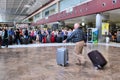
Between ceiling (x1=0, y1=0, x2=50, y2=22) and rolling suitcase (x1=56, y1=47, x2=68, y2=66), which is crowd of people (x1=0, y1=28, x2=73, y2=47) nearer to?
rolling suitcase (x1=56, y1=47, x2=68, y2=66)

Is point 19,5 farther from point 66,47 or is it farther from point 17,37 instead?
point 66,47

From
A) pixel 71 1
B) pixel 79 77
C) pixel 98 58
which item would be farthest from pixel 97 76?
pixel 71 1

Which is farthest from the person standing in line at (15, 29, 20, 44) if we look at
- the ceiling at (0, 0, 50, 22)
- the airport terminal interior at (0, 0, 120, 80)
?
the ceiling at (0, 0, 50, 22)

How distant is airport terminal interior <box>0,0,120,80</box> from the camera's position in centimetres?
650

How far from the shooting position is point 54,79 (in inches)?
222

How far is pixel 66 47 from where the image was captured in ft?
48.1

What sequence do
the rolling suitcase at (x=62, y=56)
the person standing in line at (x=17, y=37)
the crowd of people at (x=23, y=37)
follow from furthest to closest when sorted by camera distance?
1. the person standing in line at (x=17, y=37)
2. the crowd of people at (x=23, y=37)
3. the rolling suitcase at (x=62, y=56)

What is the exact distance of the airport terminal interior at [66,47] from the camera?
6.50 metres

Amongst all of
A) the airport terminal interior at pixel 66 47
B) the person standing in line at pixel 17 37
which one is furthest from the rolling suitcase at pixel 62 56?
the person standing in line at pixel 17 37

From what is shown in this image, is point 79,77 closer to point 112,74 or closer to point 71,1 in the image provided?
point 112,74

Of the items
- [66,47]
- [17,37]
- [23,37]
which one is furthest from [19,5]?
[66,47]

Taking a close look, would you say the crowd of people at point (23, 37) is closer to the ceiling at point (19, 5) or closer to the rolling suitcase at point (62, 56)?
the rolling suitcase at point (62, 56)

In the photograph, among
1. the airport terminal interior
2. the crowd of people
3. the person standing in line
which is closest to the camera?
the airport terminal interior

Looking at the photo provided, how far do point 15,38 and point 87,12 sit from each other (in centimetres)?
823
